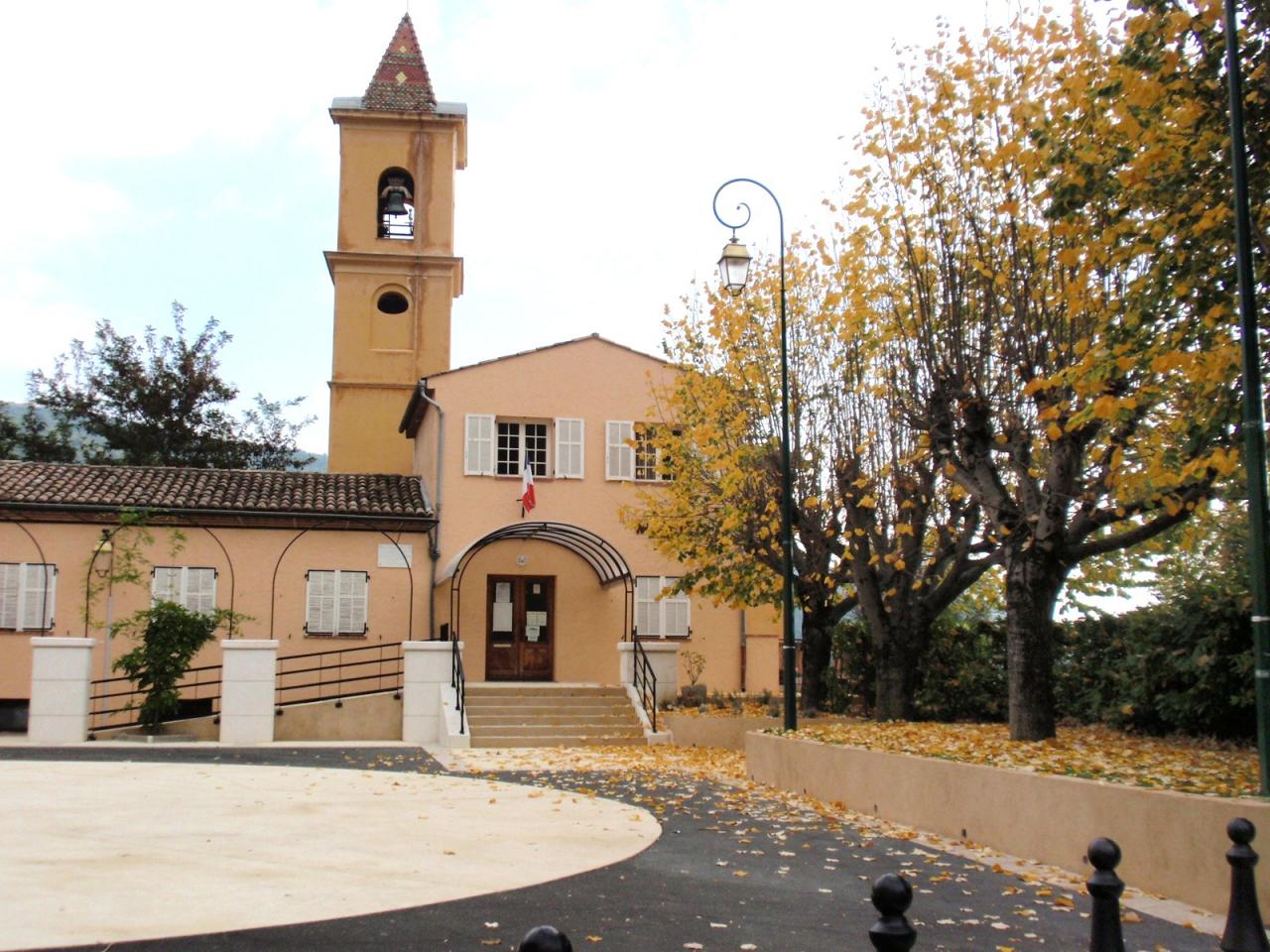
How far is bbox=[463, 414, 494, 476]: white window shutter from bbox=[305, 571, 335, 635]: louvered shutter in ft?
11.7

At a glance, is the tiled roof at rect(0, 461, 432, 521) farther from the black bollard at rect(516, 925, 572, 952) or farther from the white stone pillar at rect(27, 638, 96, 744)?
the black bollard at rect(516, 925, 572, 952)

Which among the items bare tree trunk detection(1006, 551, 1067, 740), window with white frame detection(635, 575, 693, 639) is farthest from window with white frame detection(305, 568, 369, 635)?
bare tree trunk detection(1006, 551, 1067, 740)

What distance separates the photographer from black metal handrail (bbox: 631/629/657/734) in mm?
22844

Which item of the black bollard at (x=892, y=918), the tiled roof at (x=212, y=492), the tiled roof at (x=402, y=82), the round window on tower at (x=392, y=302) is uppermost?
the tiled roof at (x=402, y=82)

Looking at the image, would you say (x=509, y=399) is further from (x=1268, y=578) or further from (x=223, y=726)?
(x=1268, y=578)

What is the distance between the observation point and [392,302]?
32.6m

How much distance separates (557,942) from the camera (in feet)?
9.37

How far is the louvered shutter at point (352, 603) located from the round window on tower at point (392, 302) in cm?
938

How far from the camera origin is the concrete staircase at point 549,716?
2120cm

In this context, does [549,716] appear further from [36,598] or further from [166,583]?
[36,598]

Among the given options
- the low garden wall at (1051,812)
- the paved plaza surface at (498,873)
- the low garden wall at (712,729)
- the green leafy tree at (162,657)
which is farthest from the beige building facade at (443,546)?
the low garden wall at (1051,812)

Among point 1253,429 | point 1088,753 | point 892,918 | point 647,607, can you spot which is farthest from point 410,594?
point 892,918

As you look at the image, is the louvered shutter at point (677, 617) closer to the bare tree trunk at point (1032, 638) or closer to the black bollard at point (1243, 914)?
the bare tree trunk at point (1032, 638)

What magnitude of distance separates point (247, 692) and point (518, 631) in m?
7.07
